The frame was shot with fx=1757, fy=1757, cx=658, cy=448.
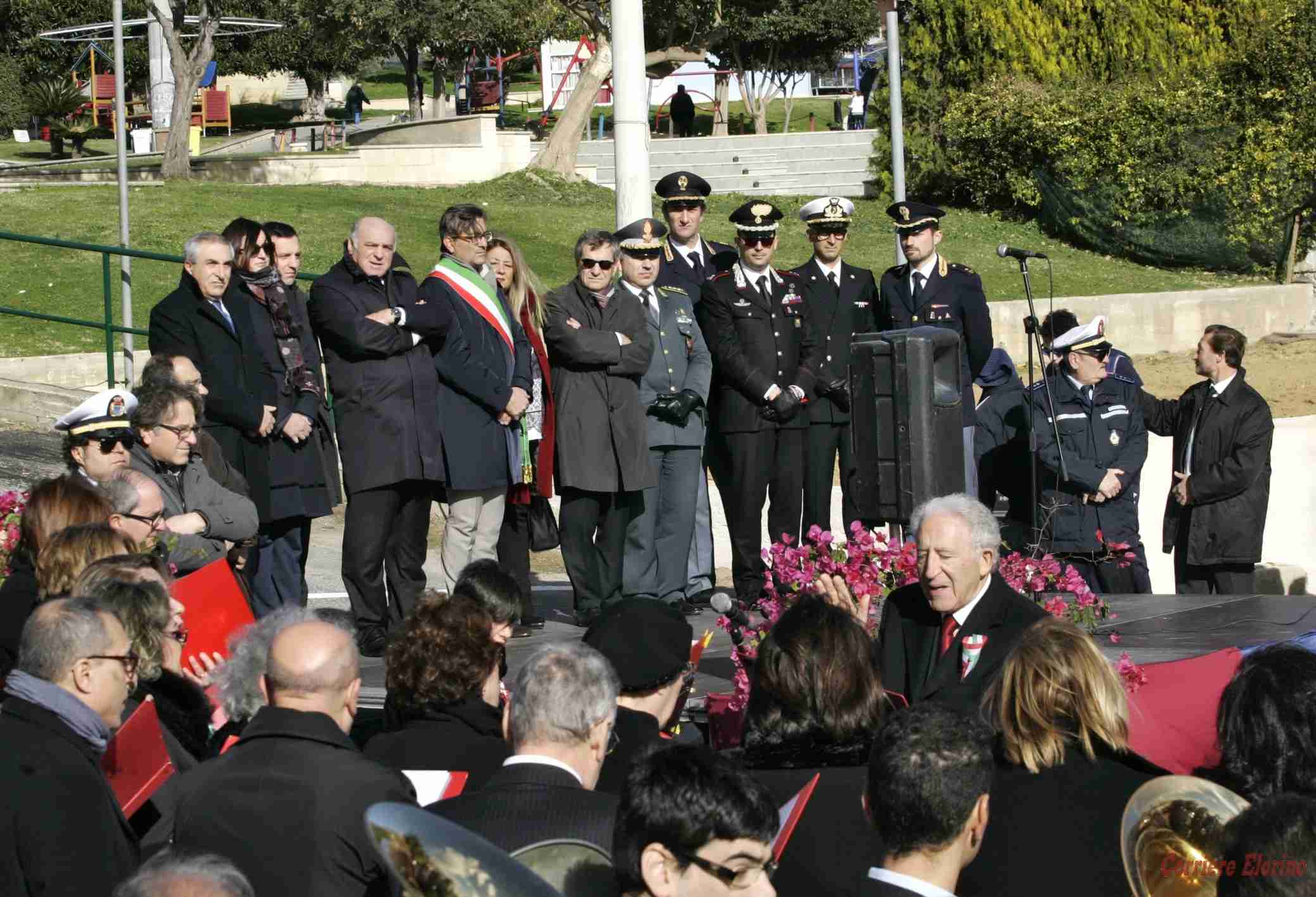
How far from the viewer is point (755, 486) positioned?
9789 millimetres

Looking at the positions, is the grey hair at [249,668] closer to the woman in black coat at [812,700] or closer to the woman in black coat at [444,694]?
the woman in black coat at [444,694]

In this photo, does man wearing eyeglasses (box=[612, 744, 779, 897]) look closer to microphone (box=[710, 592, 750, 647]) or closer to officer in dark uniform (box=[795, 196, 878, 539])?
microphone (box=[710, 592, 750, 647])

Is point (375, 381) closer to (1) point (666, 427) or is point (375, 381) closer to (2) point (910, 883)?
(1) point (666, 427)

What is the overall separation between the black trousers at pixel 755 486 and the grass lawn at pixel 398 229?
11.1 meters

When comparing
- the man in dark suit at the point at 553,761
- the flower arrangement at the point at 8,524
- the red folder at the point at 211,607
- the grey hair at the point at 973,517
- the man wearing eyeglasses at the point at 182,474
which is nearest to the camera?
the man in dark suit at the point at 553,761

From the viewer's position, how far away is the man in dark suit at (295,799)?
414 centimetres

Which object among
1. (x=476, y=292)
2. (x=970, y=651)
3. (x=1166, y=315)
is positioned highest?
(x=476, y=292)

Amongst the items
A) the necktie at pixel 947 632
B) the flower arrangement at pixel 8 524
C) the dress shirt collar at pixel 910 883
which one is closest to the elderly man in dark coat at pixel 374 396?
the flower arrangement at pixel 8 524

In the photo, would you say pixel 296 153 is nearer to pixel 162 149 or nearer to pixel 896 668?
pixel 162 149

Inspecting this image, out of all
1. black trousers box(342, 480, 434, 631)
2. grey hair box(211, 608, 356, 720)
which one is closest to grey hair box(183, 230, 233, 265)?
black trousers box(342, 480, 434, 631)

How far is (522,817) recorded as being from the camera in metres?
3.93

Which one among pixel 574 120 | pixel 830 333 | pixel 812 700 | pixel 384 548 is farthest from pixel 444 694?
pixel 574 120

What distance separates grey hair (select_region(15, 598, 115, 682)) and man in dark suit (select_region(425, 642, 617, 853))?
106cm

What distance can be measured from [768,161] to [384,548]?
2455 cm
